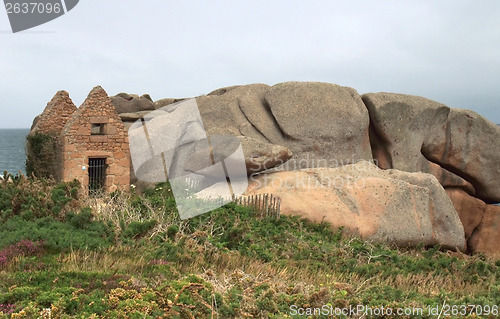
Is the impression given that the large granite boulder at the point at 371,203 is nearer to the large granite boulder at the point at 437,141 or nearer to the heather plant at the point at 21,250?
the large granite boulder at the point at 437,141

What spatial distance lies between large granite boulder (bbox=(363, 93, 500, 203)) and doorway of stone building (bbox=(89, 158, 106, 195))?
431 inches

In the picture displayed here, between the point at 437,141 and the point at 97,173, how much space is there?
558 inches

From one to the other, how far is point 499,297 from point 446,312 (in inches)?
61.5

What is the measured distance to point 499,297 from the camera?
903 centimetres

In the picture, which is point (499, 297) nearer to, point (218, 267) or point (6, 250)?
point (218, 267)

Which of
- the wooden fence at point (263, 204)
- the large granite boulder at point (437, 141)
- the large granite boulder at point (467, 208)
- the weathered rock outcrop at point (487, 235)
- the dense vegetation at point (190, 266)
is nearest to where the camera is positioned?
the dense vegetation at point (190, 266)

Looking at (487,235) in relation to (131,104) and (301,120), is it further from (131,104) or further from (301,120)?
(131,104)

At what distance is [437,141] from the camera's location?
78.1 feet

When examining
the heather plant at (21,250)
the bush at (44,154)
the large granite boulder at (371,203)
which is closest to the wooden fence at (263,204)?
the large granite boulder at (371,203)

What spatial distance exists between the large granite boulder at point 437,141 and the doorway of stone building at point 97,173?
1096 centimetres

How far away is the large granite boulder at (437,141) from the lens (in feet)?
74.2

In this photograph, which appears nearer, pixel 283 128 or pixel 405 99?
pixel 283 128

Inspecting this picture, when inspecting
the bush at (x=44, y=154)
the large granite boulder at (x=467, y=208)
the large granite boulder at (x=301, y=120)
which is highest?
the large granite boulder at (x=301, y=120)

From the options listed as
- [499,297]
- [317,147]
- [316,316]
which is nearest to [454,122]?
[317,147]
